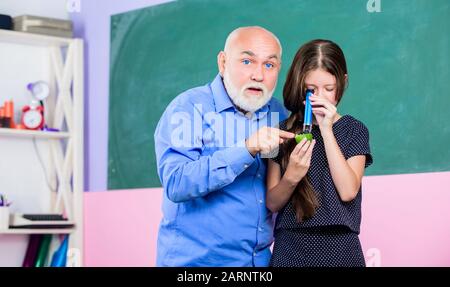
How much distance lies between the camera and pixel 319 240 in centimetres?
149

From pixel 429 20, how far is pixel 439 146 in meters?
0.36

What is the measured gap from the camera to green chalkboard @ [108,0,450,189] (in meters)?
2.30

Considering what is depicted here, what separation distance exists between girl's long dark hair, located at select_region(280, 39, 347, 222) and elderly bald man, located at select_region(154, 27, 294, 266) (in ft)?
0.16

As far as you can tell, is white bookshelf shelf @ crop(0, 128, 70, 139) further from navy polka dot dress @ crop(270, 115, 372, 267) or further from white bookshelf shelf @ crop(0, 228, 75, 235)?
navy polka dot dress @ crop(270, 115, 372, 267)

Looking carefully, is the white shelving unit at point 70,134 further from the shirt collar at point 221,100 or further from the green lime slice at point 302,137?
the green lime slice at point 302,137

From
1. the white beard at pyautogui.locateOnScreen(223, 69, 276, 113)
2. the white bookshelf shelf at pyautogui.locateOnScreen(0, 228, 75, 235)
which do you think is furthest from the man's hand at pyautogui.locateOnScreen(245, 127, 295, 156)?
the white bookshelf shelf at pyautogui.locateOnScreen(0, 228, 75, 235)

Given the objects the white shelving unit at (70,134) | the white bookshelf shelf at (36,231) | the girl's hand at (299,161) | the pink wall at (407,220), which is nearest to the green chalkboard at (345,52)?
the pink wall at (407,220)

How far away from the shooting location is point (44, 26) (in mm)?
3414

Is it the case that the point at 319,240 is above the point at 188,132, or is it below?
below

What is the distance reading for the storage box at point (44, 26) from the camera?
3.38m

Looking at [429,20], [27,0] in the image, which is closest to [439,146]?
[429,20]

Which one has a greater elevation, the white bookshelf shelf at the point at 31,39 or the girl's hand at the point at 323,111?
the white bookshelf shelf at the point at 31,39

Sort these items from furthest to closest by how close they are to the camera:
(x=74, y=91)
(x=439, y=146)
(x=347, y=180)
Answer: (x=74, y=91) < (x=439, y=146) < (x=347, y=180)
